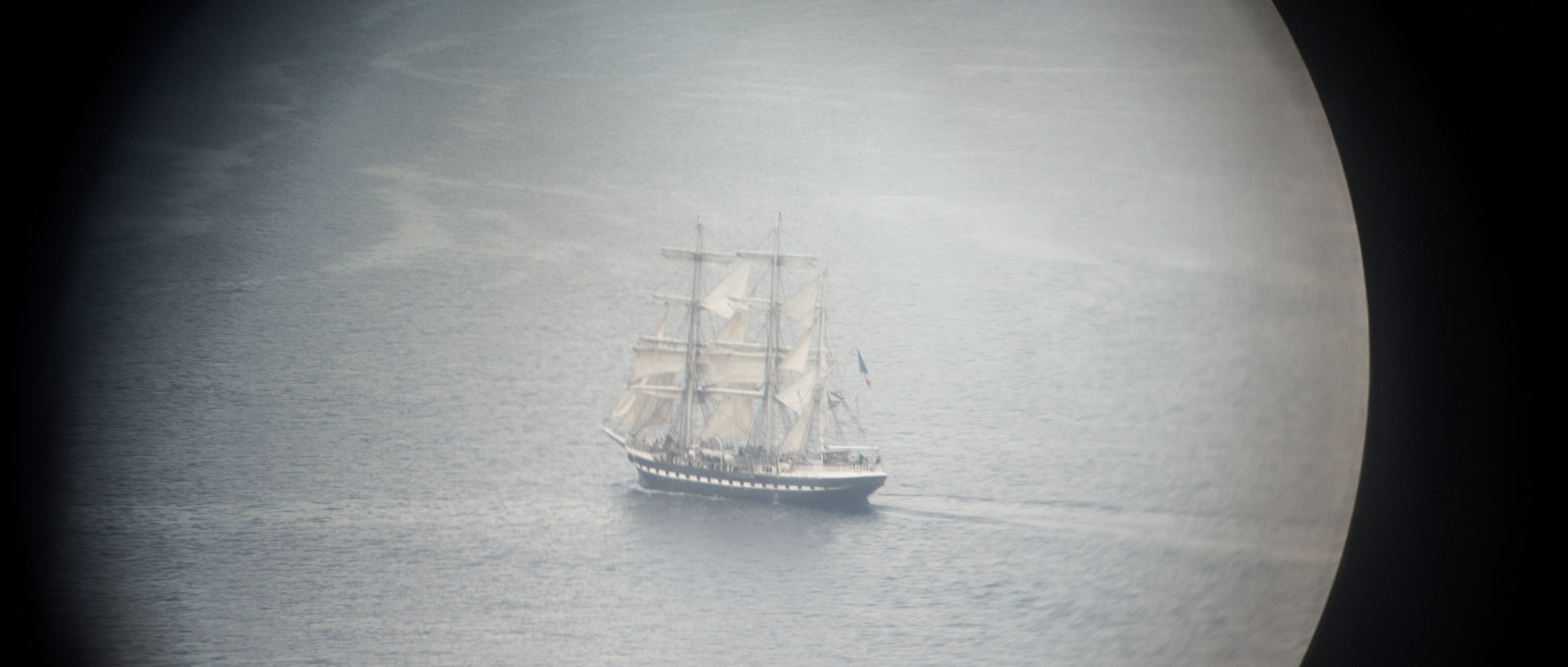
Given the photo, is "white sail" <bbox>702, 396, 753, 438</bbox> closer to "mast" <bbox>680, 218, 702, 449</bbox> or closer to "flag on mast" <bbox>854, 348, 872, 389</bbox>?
"mast" <bbox>680, 218, 702, 449</bbox>

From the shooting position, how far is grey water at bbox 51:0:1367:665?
5.09m

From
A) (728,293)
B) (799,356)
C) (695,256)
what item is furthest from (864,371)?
(695,256)

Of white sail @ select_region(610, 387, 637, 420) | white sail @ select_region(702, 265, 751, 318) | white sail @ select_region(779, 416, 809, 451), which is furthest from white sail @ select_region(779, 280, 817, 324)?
white sail @ select_region(610, 387, 637, 420)

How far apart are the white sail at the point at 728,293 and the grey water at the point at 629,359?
0.58 ft

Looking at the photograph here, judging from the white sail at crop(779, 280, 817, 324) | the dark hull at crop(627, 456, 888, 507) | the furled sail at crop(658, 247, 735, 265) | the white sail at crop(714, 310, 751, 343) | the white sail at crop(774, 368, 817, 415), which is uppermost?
the furled sail at crop(658, 247, 735, 265)

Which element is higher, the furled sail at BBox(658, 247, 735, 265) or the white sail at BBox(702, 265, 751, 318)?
the furled sail at BBox(658, 247, 735, 265)

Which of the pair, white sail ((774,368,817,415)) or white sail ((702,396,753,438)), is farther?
white sail ((702,396,753,438))

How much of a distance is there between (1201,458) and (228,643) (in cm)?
498

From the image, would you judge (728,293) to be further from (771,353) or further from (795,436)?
(795,436)

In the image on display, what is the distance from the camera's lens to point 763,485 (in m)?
5.71

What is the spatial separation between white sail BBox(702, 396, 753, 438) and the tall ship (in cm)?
2

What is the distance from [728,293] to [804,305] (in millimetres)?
410

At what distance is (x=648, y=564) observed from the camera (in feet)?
17.7

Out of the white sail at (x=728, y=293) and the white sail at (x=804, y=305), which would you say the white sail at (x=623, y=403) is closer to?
the white sail at (x=728, y=293)
